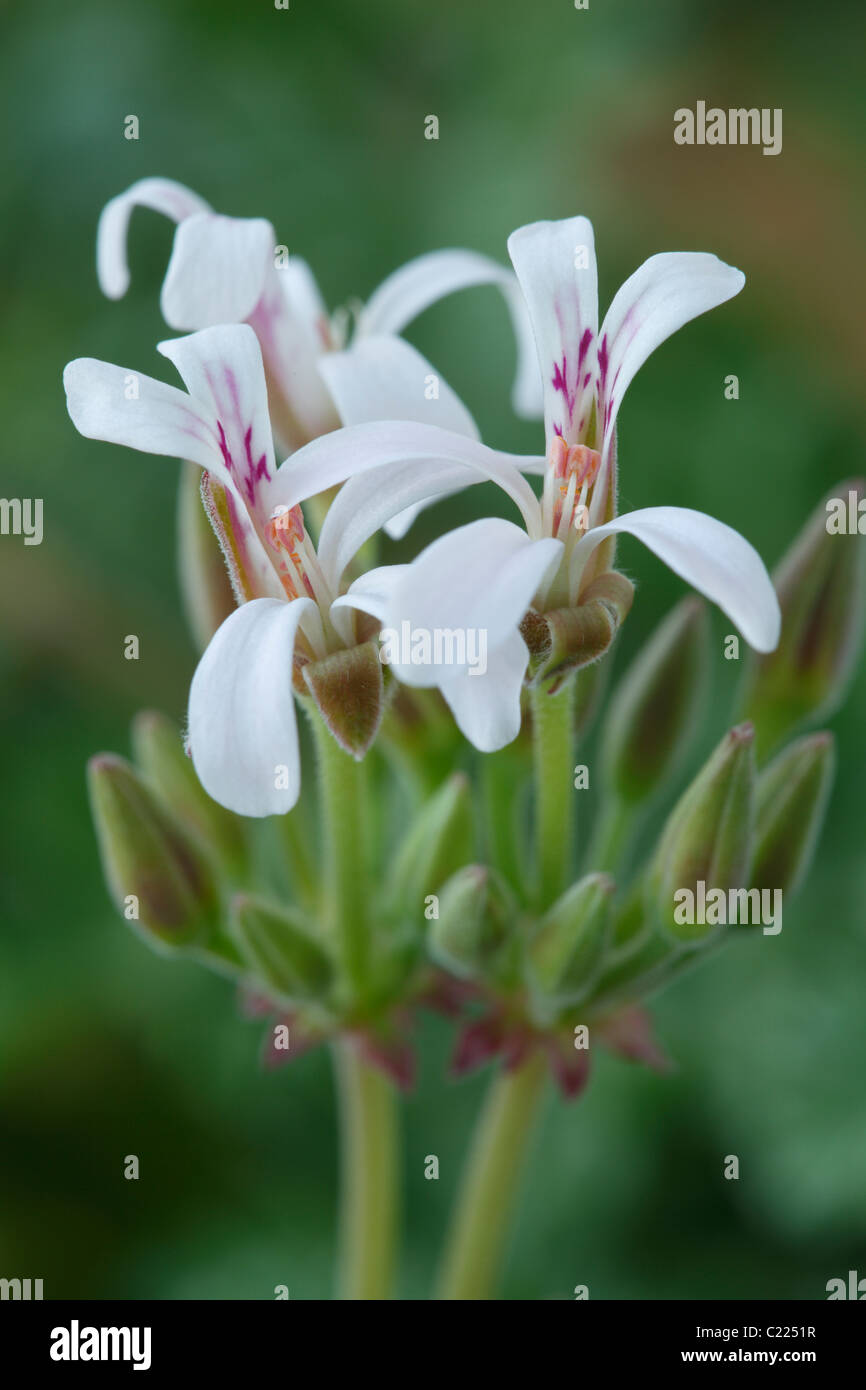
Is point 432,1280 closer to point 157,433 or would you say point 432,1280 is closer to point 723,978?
point 723,978

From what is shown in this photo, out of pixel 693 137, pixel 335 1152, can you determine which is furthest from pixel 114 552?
pixel 693 137

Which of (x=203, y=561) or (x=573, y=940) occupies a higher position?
(x=203, y=561)

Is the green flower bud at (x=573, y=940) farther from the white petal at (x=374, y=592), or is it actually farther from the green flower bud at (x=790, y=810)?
the white petal at (x=374, y=592)

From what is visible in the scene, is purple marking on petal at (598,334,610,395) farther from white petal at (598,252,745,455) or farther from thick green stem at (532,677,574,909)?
thick green stem at (532,677,574,909)

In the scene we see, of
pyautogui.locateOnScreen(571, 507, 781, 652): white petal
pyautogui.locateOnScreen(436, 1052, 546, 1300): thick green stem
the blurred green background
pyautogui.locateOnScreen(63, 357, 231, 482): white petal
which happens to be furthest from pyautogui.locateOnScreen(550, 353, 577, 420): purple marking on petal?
the blurred green background

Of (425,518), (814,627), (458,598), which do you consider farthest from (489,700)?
(425,518)

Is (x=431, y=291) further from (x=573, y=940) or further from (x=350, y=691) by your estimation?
(x=573, y=940)
